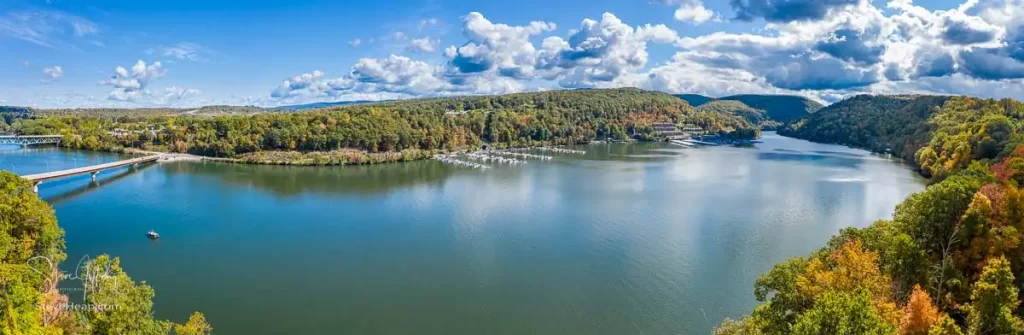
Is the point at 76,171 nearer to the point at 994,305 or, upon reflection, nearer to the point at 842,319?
the point at 842,319

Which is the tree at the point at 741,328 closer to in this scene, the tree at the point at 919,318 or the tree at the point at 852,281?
the tree at the point at 852,281

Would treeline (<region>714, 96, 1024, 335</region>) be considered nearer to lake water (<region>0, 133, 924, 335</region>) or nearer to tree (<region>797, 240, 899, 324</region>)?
tree (<region>797, 240, 899, 324</region>)

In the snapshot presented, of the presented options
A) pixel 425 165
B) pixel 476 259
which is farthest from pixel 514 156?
pixel 476 259

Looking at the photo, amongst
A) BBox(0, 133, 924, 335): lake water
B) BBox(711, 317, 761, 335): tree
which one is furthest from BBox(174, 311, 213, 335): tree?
BBox(711, 317, 761, 335): tree

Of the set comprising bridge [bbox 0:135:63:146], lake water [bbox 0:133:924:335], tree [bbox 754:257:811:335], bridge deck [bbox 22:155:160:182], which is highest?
bridge [bbox 0:135:63:146]

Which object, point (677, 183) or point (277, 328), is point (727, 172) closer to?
point (677, 183)

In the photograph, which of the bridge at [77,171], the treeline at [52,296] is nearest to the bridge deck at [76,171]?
the bridge at [77,171]
